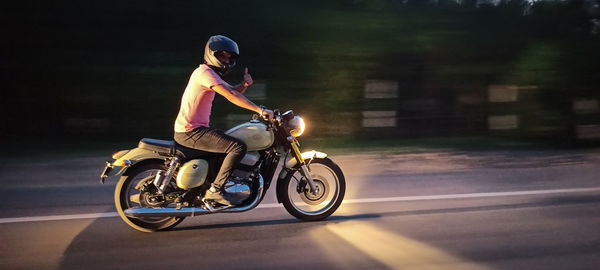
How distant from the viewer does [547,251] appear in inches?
189

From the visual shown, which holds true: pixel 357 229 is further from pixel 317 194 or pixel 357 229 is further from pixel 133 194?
pixel 133 194

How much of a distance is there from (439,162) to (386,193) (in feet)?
7.16

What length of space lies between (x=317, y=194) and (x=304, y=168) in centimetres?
30

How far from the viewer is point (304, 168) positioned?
566cm

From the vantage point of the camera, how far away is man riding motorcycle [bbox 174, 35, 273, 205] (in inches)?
205

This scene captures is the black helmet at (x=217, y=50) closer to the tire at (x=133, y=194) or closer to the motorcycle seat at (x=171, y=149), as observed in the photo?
the motorcycle seat at (x=171, y=149)

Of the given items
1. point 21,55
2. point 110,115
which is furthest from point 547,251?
point 21,55

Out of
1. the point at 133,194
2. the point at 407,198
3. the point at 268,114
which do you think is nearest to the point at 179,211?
the point at 133,194

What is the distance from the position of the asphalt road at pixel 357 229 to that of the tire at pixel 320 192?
12cm

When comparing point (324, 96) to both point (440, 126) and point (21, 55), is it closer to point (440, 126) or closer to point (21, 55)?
point (440, 126)

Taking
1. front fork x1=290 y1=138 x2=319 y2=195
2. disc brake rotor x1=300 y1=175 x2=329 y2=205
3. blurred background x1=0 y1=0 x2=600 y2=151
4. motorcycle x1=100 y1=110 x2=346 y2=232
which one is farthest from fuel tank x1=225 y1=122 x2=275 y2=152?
blurred background x1=0 y1=0 x2=600 y2=151

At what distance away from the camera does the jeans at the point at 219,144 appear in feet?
17.2

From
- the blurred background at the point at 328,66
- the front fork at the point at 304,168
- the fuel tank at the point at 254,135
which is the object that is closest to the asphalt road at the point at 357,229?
the front fork at the point at 304,168

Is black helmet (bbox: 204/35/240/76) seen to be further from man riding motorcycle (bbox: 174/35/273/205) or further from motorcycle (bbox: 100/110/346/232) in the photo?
motorcycle (bbox: 100/110/346/232)
